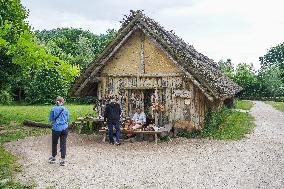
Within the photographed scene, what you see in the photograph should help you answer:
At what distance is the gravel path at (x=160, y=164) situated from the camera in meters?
9.91

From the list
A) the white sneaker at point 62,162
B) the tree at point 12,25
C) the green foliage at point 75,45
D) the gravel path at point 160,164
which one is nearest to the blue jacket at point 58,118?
the white sneaker at point 62,162

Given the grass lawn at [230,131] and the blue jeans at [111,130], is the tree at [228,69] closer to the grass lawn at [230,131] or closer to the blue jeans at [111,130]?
the grass lawn at [230,131]

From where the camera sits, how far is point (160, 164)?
11977mm

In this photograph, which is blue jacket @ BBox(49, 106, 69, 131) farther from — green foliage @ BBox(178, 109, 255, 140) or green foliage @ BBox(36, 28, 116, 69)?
green foliage @ BBox(178, 109, 255, 140)

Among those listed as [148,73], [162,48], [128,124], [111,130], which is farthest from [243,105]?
[111,130]

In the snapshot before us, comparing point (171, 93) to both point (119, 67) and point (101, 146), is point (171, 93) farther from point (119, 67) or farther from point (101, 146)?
point (101, 146)

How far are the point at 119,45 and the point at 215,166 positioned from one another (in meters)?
7.81

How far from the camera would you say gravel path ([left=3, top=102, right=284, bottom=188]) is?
9906 millimetres

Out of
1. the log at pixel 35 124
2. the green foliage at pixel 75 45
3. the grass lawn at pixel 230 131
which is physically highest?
the green foliage at pixel 75 45

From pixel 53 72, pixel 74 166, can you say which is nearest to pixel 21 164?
pixel 74 166

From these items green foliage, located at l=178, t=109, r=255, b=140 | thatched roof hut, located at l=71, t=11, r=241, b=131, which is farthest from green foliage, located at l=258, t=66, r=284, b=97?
thatched roof hut, located at l=71, t=11, r=241, b=131

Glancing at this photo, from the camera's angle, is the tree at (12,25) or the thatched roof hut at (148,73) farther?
the tree at (12,25)

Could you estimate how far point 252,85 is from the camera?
5325cm

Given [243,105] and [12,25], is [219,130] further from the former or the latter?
[243,105]
